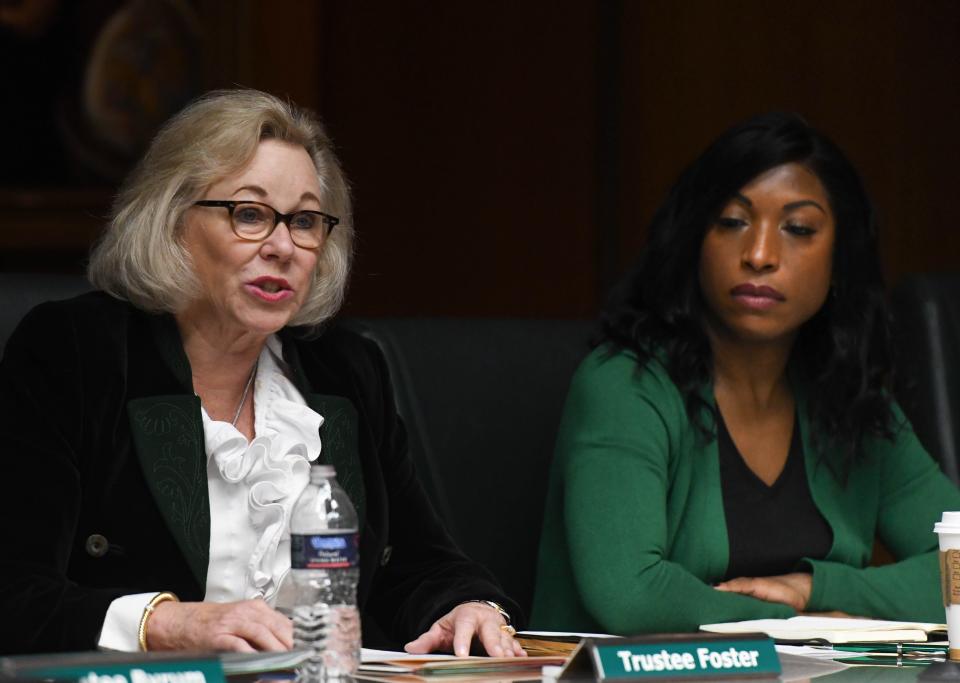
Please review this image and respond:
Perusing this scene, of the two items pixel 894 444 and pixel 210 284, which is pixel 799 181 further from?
pixel 210 284

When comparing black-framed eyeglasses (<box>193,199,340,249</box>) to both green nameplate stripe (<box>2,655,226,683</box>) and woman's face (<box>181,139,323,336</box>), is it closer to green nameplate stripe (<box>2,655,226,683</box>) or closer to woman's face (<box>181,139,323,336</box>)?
woman's face (<box>181,139,323,336</box>)

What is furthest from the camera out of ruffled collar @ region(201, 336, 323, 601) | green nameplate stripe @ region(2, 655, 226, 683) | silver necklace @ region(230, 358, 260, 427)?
silver necklace @ region(230, 358, 260, 427)

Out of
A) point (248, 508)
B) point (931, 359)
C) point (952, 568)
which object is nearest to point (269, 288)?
point (248, 508)

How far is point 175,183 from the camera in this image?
1966mm

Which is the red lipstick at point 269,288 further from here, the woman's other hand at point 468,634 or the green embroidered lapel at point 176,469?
the woman's other hand at point 468,634

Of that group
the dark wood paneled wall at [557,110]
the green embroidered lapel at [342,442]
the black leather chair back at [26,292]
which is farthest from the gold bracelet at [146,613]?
the dark wood paneled wall at [557,110]

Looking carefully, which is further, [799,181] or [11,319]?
[799,181]

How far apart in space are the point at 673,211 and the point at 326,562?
129 cm

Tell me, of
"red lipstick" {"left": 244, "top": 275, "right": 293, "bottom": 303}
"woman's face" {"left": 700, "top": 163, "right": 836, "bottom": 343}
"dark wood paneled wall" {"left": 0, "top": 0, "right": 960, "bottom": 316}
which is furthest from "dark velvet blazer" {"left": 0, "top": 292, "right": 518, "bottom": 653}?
A: "dark wood paneled wall" {"left": 0, "top": 0, "right": 960, "bottom": 316}

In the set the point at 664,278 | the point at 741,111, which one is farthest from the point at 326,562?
the point at 741,111

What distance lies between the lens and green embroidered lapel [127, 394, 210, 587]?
6.06 feet

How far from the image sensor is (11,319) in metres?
2.09

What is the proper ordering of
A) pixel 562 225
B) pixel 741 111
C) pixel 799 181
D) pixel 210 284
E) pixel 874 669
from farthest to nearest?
pixel 562 225 < pixel 741 111 < pixel 799 181 < pixel 210 284 < pixel 874 669

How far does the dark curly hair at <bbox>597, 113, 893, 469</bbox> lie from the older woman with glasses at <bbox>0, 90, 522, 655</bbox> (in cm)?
54
